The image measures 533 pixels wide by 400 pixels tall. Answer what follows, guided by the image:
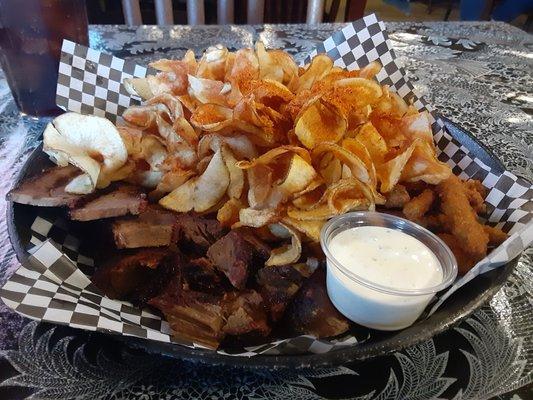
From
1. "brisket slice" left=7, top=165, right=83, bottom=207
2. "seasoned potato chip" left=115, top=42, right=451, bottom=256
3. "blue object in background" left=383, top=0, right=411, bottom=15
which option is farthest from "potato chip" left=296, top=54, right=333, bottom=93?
"blue object in background" left=383, top=0, right=411, bottom=15

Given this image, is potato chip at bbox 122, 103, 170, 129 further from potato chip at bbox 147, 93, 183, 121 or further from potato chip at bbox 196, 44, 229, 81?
potato chip at bbox 196, 44, 229, 81

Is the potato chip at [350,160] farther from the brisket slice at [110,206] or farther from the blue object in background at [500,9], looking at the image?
the blue object in background at [500,9]

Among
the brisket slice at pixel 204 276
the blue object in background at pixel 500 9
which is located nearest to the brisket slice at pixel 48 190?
the brisket slice at pixel 204 276

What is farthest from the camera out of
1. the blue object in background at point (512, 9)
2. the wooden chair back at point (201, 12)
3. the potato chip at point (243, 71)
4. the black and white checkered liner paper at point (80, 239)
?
the blue object in background at point (512, 9)

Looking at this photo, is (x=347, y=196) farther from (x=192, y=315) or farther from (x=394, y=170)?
(x=192, y=315)

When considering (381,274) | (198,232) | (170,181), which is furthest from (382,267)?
(170,181)

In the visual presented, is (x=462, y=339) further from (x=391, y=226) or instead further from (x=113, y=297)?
(x=113, y=297)
